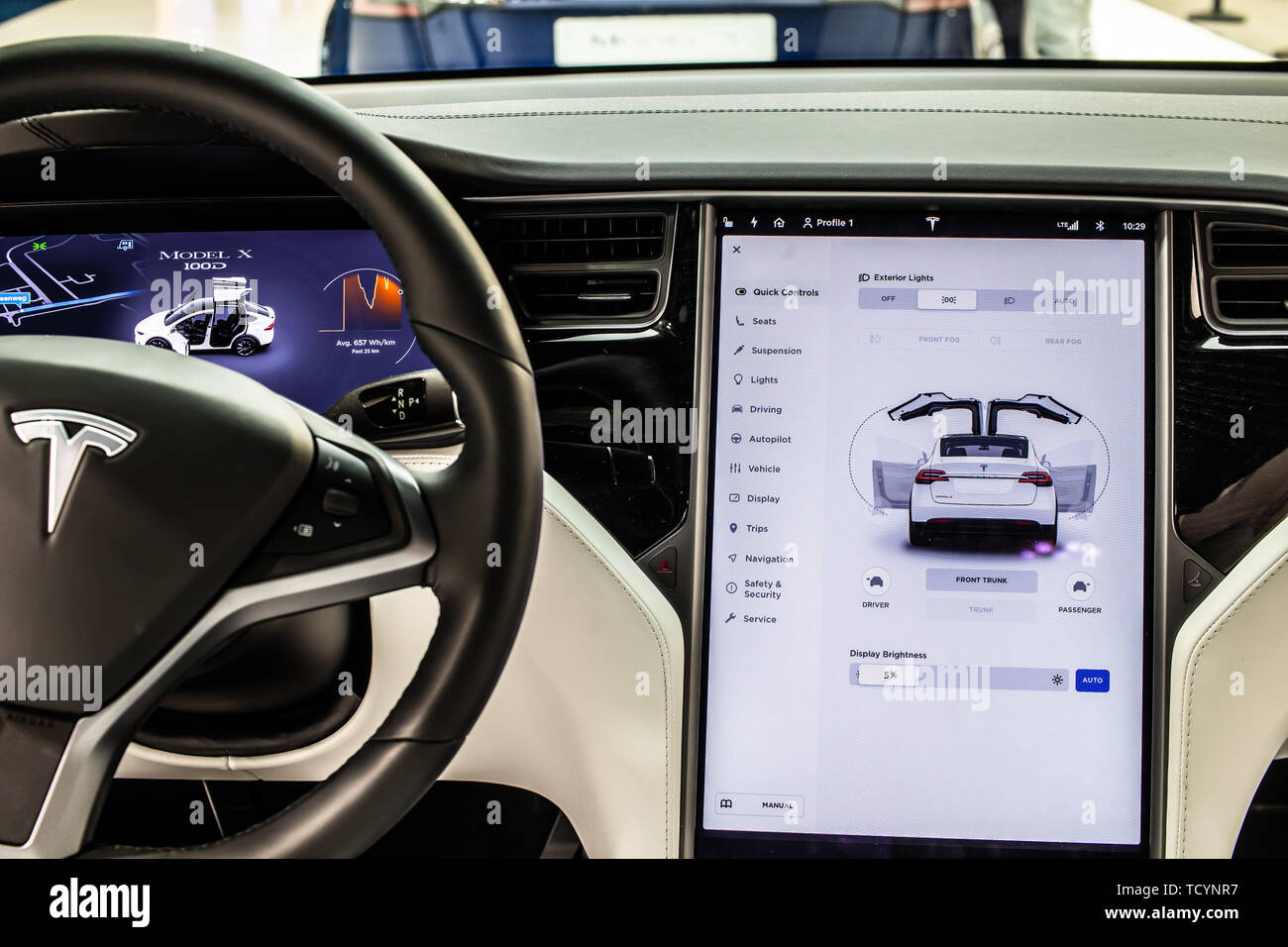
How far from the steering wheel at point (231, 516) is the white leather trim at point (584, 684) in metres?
0.37

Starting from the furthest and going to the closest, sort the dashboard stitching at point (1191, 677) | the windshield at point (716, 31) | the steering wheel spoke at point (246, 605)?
the windshield at point (716, 31), the dashboard stitching at point (1191, 677), the steering wheel spoke at point (246, 605)

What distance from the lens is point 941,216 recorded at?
1.27 meters

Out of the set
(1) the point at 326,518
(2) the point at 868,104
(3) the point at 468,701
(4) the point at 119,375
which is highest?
(2) the point at 868,104

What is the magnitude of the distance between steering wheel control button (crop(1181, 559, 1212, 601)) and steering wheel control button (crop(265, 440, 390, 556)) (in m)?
1.01

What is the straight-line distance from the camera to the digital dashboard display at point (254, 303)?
1315mm

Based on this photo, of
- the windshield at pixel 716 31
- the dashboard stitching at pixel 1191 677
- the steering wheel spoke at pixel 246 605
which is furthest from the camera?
the windshield at pixel 716 31

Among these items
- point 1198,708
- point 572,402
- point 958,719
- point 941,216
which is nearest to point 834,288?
point 941,216

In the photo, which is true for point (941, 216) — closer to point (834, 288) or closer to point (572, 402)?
point (834, 288)

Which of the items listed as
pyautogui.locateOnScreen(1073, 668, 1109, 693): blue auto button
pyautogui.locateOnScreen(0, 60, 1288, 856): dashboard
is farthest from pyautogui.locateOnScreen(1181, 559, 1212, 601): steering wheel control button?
pyautogui.locateOnScreen(1073, 668, 1109, 693): blue auto button

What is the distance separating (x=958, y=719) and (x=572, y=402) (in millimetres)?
647

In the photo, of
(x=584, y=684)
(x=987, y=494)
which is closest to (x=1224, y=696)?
(x=987, y=494)

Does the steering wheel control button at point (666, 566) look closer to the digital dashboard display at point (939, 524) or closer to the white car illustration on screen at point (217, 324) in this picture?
the digital dashboard display at point (939, 524)

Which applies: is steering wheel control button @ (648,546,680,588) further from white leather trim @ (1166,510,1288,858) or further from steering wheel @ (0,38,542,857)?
white leather trim @ (1166,510,1288,858)

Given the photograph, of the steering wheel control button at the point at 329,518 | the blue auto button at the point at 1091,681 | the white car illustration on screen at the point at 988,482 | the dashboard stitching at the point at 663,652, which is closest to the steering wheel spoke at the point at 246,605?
the steering wheel control button at the point at 329,518
